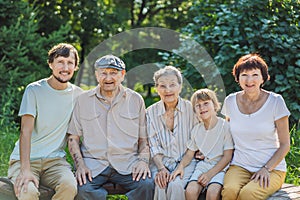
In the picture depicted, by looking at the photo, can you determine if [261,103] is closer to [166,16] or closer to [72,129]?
[72,129]

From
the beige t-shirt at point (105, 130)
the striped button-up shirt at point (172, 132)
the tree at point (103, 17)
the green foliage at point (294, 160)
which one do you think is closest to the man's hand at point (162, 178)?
the striped button-up shirt at point (172, 132)

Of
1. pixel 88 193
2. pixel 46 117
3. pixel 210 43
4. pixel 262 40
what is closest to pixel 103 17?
pixel 210 43

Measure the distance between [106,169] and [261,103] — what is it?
1.31 m

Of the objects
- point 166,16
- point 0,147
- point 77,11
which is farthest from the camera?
point 166,16

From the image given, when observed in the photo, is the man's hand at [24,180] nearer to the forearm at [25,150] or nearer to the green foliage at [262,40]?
the forearm at [25,150]

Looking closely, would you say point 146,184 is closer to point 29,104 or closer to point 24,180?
point 24,180

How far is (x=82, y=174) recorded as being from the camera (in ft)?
11.7

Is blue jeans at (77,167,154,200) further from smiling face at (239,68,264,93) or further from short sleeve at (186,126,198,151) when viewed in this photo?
smiling face at (239,68,264,93)

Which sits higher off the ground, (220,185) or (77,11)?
(77,11)

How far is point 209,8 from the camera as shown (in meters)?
6.90

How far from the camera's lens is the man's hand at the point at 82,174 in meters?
3.55

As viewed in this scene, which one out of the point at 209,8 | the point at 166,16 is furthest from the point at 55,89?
the point at 166,16

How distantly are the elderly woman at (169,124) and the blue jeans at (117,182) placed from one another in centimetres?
14

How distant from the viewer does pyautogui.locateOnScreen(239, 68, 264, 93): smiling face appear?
354 cm
